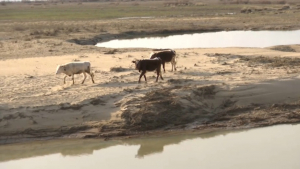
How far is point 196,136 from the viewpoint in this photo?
1302 cm

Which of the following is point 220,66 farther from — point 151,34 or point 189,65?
point 151,34

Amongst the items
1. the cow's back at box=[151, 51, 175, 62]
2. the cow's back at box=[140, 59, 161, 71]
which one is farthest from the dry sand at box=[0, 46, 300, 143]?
the cow's back at box=[151, 51, 175, 62]

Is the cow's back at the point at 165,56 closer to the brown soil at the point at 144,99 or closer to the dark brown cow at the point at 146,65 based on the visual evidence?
the brown soil at the point at 144,99

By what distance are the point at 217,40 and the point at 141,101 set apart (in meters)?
19.4

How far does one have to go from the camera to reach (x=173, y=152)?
1223cm

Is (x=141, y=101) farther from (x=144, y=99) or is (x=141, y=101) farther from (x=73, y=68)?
(x=73, y=68)

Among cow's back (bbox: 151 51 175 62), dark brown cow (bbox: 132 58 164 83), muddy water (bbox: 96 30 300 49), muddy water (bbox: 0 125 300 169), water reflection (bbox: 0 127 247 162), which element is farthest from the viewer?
muddy water (bbox: 96 30 300 49)

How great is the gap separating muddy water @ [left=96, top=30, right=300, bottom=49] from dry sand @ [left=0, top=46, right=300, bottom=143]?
11682mm

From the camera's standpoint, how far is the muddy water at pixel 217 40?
2958cm

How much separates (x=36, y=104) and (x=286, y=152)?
24.5 feet

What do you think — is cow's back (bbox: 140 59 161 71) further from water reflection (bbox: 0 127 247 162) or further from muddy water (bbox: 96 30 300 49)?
muddy water (bbox: 96 30 300 49)

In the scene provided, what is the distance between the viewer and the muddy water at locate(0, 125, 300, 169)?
11.3 meters

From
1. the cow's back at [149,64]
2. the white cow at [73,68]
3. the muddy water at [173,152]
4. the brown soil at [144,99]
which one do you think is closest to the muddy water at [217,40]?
the brown soil at [144,99]

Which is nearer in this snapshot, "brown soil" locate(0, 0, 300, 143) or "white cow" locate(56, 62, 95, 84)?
"brown soil" locate(0, 0, 300, 143)
